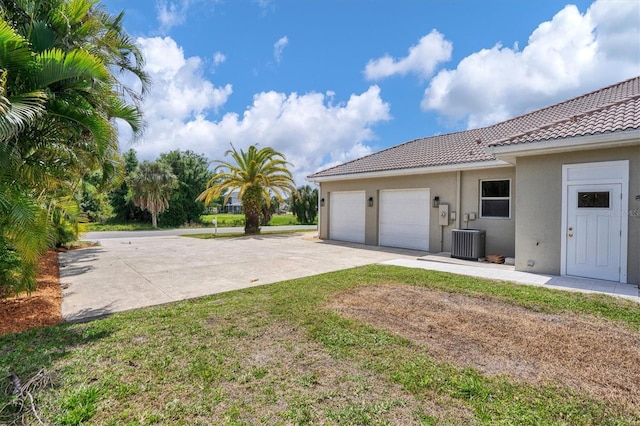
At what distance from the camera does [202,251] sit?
517 inches

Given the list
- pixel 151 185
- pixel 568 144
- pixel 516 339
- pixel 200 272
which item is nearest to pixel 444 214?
pixel 568 144

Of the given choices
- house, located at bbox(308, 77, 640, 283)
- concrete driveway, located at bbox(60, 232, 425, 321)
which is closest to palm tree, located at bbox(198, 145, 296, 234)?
house, located at bbox(308, 77, 640, 283)

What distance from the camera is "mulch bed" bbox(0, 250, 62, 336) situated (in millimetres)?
4930

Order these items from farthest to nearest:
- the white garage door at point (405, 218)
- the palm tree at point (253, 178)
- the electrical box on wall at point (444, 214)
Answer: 1. the palm tree at point (253, 178)
2. the white garage door at point (405, 218)
3. the electrical box on wall at point (444, 214)

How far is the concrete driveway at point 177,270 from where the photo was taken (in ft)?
20.8

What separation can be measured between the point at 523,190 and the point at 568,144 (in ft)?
4.92

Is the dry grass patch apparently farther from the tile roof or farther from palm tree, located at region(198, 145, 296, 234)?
palm tree, located at region(198, 145, 296, 234)

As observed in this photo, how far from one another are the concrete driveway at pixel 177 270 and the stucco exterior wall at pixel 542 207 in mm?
4314

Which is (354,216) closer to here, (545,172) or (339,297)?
(545,172)

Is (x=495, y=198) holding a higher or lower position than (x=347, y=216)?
higher

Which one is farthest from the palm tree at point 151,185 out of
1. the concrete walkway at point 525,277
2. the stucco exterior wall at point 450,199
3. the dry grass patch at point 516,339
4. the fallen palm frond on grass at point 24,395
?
the fallen palm frond on grass at point 24,395

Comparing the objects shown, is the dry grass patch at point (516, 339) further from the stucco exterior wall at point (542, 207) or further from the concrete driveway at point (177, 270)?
the stucco exterior wall at point (542, 207)

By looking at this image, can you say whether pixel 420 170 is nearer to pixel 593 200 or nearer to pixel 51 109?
pixel 593 200

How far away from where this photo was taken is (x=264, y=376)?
3309mm
